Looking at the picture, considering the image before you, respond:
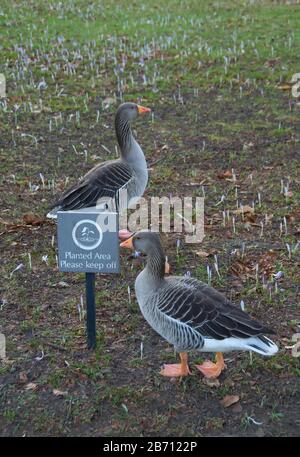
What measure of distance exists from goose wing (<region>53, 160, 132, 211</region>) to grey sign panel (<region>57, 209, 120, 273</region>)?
1489 mm

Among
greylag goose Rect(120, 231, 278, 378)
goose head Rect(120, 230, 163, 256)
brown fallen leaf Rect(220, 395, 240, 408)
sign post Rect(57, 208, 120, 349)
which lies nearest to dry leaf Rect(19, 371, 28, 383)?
sign post Rect(57, 208, 120, 349)

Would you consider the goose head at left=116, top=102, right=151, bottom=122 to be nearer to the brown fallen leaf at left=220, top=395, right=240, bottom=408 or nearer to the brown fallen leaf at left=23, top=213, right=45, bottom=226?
the brown fallen leaf at left=23, top=213, right=45, bottom=226

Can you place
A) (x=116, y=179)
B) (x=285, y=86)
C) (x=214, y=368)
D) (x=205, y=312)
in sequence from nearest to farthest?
(x=205, y=312) → (x=214, y=368) → (x=116, y=179) → (x=285, y=86)

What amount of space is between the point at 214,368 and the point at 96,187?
7.22ft

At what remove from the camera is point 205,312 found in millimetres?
4266

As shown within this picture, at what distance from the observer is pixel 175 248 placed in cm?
624

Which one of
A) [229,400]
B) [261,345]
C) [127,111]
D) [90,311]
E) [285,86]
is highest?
[285,86]

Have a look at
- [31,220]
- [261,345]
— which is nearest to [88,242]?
[261,345]

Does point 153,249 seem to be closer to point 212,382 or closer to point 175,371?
point 175,371

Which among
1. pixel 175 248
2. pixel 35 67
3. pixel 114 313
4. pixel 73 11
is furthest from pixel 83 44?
pixel 114 313

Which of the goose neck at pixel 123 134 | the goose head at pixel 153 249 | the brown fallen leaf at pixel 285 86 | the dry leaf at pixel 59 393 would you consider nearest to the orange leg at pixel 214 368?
the goose head at pixel 153 249

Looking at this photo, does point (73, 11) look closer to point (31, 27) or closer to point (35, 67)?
point (31, 27)

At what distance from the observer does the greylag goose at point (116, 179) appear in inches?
236

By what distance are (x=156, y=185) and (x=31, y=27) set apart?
7.39m
